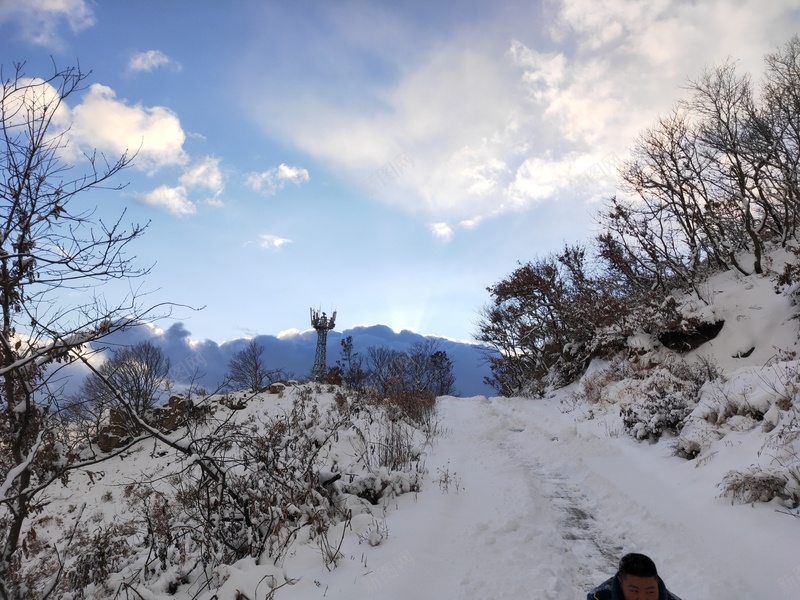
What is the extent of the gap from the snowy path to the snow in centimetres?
2

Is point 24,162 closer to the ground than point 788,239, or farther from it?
closer to the ground

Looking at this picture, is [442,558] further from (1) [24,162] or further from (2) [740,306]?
(2) [740,306]

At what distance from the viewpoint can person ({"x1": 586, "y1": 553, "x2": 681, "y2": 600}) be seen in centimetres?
254

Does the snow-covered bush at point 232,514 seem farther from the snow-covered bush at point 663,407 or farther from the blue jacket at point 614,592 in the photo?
the snow-covered bush at point 663,407

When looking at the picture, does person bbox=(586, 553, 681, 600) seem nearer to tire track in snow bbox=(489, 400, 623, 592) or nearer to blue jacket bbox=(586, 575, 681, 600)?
blue jacket bbox=(586, 575, 681, 600)

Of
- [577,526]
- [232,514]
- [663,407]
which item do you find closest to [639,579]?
[577,526]

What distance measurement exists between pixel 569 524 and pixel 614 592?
→ 7.08 feet

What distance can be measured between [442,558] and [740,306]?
1248 centimetres

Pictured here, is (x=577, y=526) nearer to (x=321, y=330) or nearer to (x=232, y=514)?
(x=232, y=514)

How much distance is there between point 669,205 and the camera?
14.7 m

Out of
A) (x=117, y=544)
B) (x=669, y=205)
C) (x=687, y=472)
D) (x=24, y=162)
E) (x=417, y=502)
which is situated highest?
(x=669, y=205)

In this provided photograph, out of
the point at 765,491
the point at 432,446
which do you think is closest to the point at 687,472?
the point at 765,491

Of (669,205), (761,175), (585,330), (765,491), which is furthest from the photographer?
(585,330)

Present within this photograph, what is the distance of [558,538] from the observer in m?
4.24
